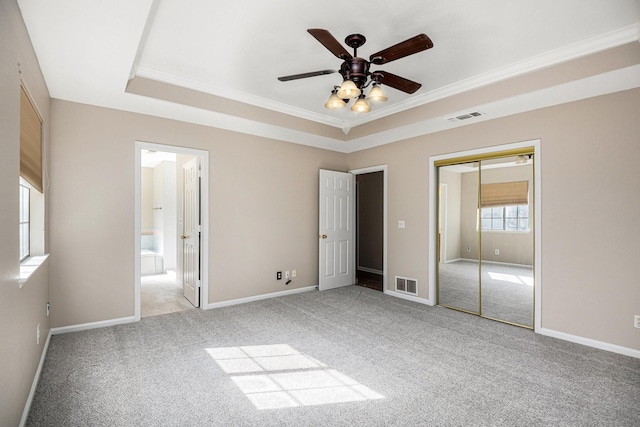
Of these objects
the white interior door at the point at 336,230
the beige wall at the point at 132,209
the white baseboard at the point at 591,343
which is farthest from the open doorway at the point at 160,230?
the white baseboard at the point at 591,343

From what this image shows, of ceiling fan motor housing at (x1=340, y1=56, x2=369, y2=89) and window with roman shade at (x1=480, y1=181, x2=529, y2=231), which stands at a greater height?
ceiling fan motor housing at (x1=340, y1=56, x2=369, y2=89)

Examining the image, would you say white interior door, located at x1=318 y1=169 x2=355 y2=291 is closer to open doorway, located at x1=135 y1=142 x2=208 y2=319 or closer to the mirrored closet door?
the mirrored closet door

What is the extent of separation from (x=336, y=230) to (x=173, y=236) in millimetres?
3909

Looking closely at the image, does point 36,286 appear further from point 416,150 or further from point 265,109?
point 416,150

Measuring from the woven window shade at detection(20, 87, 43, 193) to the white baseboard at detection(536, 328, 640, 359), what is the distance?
501cm

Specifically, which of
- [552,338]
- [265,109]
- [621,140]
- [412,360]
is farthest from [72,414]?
[621,140]

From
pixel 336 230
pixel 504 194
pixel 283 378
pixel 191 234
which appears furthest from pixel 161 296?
pixel 504 194

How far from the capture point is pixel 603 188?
314cm

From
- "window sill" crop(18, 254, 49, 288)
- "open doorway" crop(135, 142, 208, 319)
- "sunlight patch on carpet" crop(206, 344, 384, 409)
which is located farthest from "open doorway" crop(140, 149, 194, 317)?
"sunlight patch on carpet" crop(206, 344, 384, 409)

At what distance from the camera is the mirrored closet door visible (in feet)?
12.3

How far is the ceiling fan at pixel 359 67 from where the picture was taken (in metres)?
2.22

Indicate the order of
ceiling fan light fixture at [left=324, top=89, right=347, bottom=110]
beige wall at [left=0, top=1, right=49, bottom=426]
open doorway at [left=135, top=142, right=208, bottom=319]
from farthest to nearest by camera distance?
open doorway at [left=135, top=142, right=208, bottom=319] < ceiling fan light fixture at [left=324, top=89, right=347, bottom=110] < beige wall at [left=0, top=1, right=49, bottom=426]

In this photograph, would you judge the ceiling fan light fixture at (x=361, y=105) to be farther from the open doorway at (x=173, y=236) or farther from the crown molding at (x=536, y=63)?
the open doorway at (x=173, y=236)

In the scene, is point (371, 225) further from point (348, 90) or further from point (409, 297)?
point (348, 90)
